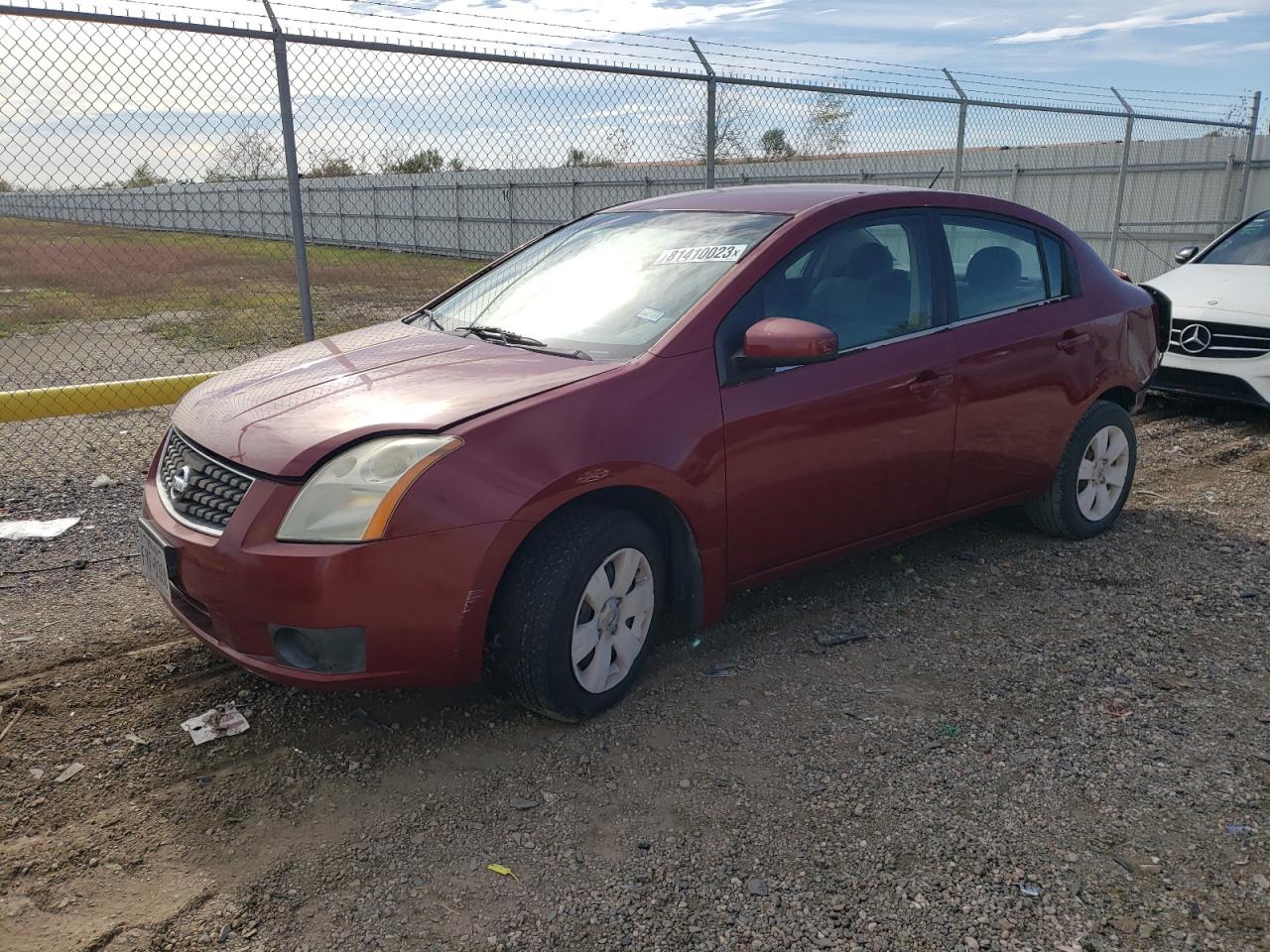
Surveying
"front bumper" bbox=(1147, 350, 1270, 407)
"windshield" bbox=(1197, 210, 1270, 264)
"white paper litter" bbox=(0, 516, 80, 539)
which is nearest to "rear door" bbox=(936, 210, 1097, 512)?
"front bumper" bbox=(1147, 350, 1270, 407)

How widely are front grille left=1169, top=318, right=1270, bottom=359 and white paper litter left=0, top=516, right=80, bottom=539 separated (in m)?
7.09

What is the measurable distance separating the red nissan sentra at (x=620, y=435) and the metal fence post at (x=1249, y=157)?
35.8ft

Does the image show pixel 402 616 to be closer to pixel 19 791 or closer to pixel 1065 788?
pixel 19 791

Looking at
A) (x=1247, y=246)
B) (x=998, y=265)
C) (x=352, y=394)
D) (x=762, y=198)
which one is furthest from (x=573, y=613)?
(x=1247, y=246)

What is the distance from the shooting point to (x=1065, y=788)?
2.93 metres

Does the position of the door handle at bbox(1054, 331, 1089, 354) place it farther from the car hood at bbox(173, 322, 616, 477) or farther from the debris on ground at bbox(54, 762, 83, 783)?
the debris on ground at bbox(54, 762, 83, 783)

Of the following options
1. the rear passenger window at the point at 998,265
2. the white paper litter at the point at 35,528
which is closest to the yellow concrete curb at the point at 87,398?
the white paper litter at the point at 35,528

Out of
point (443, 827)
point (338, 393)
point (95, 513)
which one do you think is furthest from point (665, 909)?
point (95, 513)

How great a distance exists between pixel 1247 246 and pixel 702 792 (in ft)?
25.6

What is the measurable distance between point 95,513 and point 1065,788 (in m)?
4.74

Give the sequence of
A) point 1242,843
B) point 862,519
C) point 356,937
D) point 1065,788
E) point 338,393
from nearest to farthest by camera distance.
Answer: point 356,937 → point 1242,843 → point 1065,788 → point 338,393 → point 862,519

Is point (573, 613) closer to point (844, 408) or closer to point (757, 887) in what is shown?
point (757, 887)

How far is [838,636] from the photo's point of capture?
3.94 meters

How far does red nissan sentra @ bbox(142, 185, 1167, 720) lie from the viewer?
2830 millimetres
